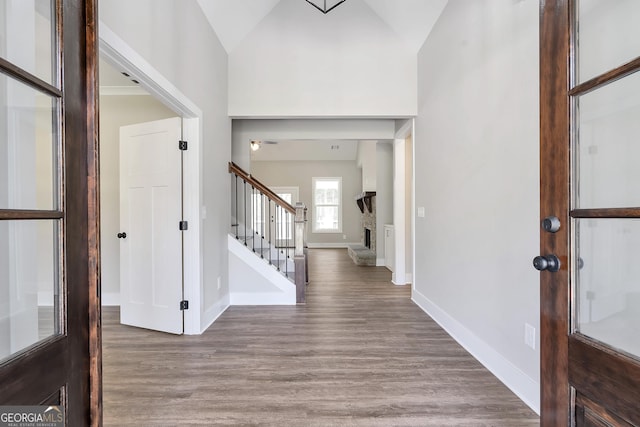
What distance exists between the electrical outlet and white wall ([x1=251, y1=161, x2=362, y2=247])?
27.0 ft

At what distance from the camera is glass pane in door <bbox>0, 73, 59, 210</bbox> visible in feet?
2.96

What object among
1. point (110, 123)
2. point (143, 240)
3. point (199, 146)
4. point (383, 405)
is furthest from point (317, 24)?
point (383, 405)

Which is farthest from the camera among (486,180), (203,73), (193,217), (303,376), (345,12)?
(345,12)

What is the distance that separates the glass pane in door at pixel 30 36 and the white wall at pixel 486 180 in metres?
2.27

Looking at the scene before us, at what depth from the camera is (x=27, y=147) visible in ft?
3.25

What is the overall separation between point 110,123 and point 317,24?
2.79 meters

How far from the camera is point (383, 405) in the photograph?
6.01 feet

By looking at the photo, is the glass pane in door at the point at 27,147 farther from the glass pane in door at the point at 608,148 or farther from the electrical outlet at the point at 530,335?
the electrical outlet at the point at 530,335

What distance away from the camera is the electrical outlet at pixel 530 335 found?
1.85m

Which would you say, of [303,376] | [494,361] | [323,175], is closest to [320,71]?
[303,376]

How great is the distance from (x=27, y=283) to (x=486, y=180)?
2611 millimetres

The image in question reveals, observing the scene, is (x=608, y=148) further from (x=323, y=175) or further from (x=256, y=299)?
(x=323, y=175)

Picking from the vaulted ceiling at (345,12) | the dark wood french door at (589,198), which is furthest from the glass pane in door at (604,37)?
the vaulted ceiling at (345,12)

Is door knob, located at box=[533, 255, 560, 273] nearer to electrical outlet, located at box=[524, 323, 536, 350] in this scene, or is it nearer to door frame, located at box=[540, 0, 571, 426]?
door frame, located at box=[540, 0, 571, 426]
